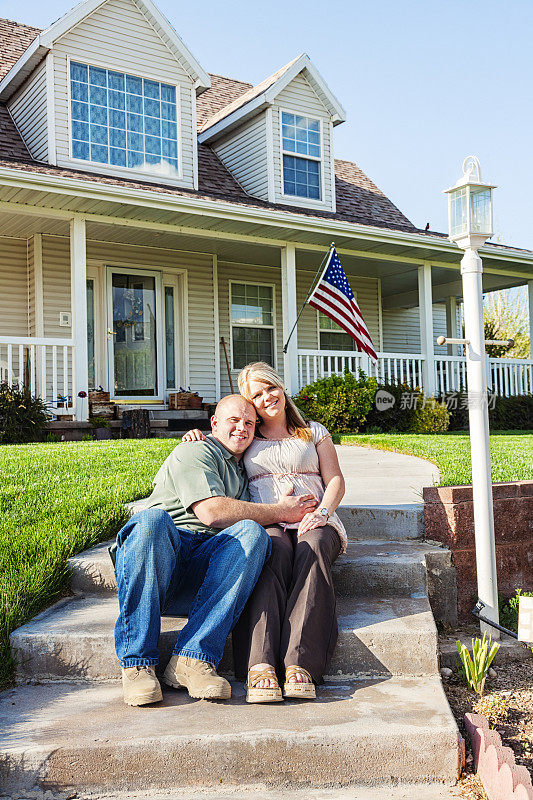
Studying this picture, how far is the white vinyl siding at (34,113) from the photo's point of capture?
9.46 metres

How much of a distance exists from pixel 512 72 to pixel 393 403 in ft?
18.9

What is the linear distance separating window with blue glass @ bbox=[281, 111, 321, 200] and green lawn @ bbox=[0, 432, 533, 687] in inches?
240

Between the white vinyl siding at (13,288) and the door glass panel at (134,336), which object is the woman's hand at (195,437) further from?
the door glass panel at (134,336)

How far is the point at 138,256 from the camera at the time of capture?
1108 cm

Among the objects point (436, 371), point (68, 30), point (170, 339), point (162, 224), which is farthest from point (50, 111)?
point (436, 371)

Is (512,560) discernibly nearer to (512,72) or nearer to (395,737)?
(395,737)

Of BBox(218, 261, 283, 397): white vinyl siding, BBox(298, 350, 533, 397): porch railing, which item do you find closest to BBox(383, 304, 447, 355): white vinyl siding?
BBox(298, 350, 533, 397): porch railing

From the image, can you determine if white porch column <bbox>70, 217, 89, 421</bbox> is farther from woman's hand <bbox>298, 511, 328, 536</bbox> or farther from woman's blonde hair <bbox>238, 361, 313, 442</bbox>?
woman's hand <bbox>298, 511, 328, 536</bbox>

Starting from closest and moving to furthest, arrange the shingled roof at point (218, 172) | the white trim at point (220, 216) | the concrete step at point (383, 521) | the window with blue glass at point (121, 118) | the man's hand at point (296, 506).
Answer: the man's hand at point (296, 506) < the concrete step at point (383, 521) < the white trim at point (220, 216) < the shingled roof at point (218, 172) < the window with blue glass at point (121, 118)

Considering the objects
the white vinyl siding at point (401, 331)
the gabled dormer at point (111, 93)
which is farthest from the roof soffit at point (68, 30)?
the white vinyl siding at point (401, 331)

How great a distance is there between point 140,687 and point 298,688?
53 centimetres

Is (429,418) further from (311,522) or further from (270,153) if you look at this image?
(311,522)

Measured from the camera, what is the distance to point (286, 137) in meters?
11.6

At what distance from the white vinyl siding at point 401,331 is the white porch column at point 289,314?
4796 millimetres
